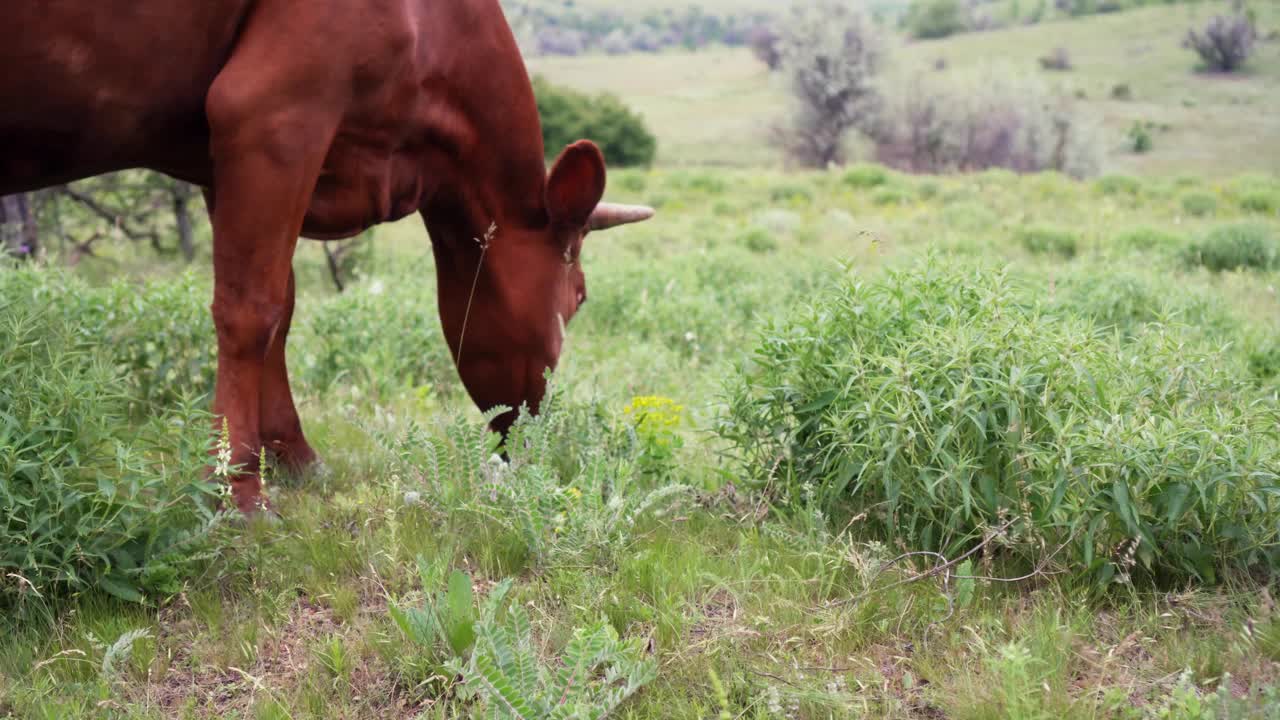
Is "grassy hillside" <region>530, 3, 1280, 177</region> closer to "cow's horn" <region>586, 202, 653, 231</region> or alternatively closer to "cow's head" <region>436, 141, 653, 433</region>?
"cow's horn" <region>586, 202, 653, 231</region>

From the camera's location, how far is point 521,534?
2932 mm

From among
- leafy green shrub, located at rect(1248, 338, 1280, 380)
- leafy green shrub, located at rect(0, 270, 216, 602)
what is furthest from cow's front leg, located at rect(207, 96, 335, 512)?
leafy green shrub, located at rect(1248, 338, 1280, 380)

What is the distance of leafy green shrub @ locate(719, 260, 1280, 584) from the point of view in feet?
8.60

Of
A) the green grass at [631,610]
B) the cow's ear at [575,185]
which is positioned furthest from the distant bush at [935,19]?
the green grass at [631,610]

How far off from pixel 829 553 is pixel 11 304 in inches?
109

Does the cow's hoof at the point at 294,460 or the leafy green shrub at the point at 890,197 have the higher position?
the cow's hoof at the point at 294,460

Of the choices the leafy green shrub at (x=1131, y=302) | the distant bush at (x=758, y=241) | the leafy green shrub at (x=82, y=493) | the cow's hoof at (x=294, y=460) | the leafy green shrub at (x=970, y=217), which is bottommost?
the leafy green shrub at (x=970, y=217)

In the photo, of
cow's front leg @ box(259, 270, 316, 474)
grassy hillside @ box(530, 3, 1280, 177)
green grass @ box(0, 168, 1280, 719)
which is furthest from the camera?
grassy hillside @ box(530, 3, 1280, 177)

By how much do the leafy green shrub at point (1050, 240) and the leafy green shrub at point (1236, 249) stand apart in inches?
62.4

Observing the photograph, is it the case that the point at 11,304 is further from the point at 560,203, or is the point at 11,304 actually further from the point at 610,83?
the point at 610,83

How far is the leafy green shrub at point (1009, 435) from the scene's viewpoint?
2.62m

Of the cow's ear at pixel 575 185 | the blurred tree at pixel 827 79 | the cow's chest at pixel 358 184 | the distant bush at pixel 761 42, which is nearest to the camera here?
the cow's chest at pixel 358 184

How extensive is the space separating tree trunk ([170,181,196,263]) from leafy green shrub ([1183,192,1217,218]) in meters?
13.2

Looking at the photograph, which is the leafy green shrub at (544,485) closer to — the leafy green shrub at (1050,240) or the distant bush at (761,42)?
the leafy green shrub at (1050,240)
